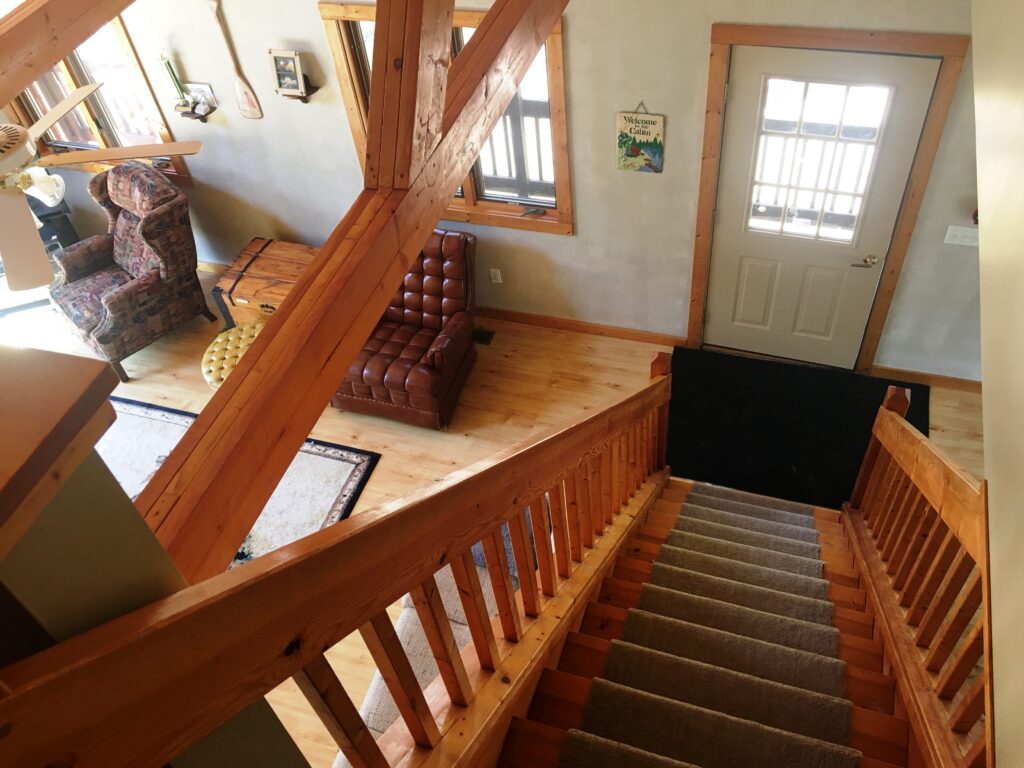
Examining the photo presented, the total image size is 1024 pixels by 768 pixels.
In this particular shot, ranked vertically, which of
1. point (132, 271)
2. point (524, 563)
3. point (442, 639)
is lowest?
point (132, 271)

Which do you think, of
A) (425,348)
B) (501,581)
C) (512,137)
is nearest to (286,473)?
(425,348)

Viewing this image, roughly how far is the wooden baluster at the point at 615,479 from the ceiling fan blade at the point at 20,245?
7.12 ft

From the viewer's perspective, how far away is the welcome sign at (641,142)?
14.0ft

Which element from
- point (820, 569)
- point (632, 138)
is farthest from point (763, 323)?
point (820, 569)

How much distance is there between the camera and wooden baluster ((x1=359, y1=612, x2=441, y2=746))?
1.10 metres

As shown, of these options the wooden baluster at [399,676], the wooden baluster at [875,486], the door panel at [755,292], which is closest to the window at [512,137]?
the door panel at [755,292]

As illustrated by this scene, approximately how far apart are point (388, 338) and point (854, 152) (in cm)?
313

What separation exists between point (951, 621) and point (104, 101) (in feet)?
21.1

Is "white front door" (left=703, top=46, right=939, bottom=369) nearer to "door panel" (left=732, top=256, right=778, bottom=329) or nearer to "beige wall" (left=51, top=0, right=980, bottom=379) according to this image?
"door panel" (left=732, top=256, right=778, bottom=329)

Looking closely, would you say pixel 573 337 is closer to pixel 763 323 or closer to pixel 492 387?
pixel 492 387

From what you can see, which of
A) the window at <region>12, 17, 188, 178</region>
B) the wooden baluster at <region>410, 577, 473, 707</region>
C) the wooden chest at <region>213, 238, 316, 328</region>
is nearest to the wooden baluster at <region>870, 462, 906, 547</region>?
the wooden baluster at <region>410, 577, 473, 707</region>

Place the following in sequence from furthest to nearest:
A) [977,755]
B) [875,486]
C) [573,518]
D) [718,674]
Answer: [875,486], [573,518], [718,674], [977,755]

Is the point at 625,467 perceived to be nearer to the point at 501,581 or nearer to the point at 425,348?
the point at 501,581

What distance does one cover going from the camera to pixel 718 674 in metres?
1.99
